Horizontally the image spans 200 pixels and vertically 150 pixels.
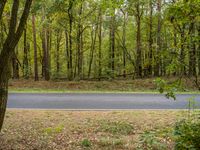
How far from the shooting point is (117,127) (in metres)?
8.04

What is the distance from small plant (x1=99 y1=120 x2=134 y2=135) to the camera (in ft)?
25.6

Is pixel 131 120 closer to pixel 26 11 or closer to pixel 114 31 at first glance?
pixel 26 11

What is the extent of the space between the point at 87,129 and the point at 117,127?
836 mm

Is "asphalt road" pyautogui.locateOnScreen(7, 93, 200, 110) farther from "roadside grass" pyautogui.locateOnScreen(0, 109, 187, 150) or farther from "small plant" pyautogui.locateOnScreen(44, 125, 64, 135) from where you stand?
"small plant" pyautogui.locateOnScreen(44, 125, 64, 135)

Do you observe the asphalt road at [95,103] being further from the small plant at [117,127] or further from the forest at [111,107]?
the small plant at [117,127]

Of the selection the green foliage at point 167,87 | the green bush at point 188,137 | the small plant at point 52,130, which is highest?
the green foliage at point 167,87

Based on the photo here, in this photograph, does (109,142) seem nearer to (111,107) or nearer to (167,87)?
(167,87)

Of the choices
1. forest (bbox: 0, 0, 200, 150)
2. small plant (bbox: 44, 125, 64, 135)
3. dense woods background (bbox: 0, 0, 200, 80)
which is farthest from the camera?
dense woods background (bbox: 0, 0, 200, 80)

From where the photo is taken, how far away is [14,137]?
7254 mm

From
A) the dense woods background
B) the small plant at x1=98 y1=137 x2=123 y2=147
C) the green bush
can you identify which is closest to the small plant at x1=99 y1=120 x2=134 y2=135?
the small plant at x1=98 y1=137 x2=123 y2=147

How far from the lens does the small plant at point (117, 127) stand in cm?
781

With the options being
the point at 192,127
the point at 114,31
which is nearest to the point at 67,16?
the point at 114,31

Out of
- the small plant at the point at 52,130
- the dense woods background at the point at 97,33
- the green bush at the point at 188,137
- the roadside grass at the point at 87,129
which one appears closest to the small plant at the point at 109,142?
the roadside grass at the point at 87,129

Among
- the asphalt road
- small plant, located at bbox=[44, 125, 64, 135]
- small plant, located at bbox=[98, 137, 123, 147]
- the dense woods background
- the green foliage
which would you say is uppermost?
the dense woods background
